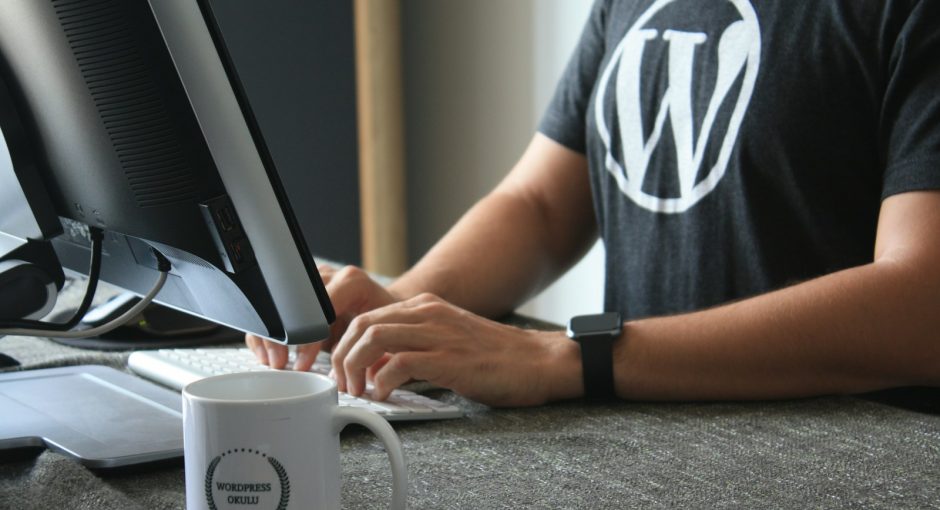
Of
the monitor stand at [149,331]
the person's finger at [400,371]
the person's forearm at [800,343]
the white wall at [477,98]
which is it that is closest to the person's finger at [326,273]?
the monitor stand at [149,331]

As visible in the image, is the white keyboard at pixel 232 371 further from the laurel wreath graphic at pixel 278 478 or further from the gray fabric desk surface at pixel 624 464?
the laurel wreath graphic at pixel 278 478

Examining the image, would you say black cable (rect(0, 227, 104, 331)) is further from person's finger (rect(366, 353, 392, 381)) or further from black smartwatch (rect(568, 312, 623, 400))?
black smartwatch (rect(568, 312, 623, 400))

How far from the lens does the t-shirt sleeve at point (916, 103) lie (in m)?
0.90

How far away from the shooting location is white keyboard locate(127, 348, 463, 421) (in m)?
0.77

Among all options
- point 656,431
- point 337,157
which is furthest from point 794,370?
point 337,157

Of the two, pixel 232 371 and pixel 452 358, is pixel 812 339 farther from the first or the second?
pixel 232 371

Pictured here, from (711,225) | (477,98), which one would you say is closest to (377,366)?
(711,225)

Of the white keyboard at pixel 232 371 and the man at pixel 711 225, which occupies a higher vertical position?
the man at pixel 711 225

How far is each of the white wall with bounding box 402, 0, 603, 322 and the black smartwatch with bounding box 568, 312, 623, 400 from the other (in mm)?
1933

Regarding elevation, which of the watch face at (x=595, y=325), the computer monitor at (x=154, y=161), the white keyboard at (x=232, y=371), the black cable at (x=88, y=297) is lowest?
the white keyboard at (x=232, y=371)

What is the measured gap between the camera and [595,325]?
884 mm

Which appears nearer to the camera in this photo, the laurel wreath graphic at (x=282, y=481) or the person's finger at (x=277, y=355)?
the laurel wreath graphic at (x=282, y=481)

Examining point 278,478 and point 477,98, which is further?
point 477,98

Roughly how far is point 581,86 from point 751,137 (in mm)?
354
